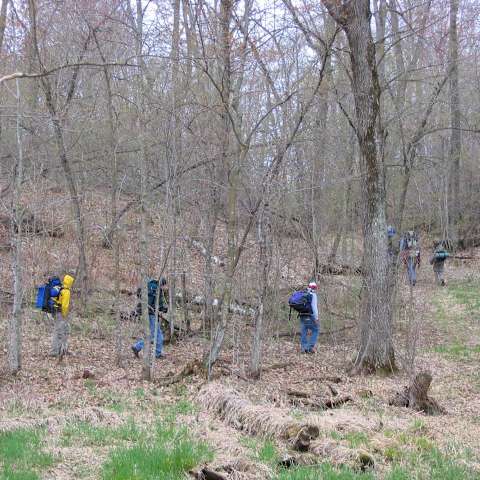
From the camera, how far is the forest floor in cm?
559

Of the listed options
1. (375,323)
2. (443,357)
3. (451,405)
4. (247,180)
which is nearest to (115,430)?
(451,405)

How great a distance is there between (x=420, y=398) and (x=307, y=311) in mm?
5154

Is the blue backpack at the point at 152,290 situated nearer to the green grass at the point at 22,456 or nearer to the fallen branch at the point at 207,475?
the green grass at the point at 22,456

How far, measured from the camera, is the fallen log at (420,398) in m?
8.56

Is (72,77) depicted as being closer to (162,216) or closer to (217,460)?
(162,216)

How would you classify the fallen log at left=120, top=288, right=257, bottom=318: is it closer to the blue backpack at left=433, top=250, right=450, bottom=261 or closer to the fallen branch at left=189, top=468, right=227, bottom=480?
the fallen branch at left=189, top=468, right=227, bottom=480

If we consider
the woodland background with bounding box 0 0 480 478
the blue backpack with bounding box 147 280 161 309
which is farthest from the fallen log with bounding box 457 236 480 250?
the blue backpack with bounding box 147 280 161 309

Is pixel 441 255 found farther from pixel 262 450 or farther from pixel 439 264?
pixel 262 450

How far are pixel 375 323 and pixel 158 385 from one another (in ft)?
13.2

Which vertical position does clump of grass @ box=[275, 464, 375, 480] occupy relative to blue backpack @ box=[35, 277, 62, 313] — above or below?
below

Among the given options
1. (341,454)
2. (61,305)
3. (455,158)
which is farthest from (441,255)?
(341,454)

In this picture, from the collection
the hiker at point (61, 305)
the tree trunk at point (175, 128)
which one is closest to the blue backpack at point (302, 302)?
the tree trunk at point (175, 128)

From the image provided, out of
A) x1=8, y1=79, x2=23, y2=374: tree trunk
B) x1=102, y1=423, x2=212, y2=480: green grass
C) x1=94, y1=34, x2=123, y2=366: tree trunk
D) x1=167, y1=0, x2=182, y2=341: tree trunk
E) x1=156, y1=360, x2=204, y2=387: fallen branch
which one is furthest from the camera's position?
x1=94, y1=34, x2=123, y2=366: tree trunk

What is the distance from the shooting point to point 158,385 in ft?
34.2
